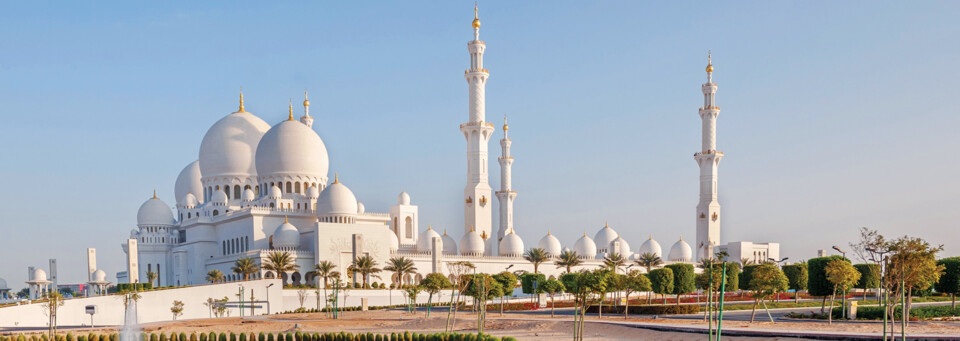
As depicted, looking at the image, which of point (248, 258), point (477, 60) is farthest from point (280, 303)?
point (477, 60)

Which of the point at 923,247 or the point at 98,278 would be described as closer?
the point at 923,247

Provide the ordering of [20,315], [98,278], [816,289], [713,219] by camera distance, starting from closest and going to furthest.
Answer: [816,289], [20,315], [98,278], [713,219]

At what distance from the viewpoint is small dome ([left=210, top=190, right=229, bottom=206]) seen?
77.8 m

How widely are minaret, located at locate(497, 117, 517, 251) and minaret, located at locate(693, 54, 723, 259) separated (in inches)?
725

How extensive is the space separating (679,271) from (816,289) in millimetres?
11271

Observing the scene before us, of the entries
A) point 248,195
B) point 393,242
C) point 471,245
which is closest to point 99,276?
point 248,195

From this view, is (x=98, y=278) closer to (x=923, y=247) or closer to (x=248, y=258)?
(x=248, y=258)

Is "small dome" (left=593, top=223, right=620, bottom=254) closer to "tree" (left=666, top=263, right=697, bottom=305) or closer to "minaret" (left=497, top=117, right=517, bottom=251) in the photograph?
"minaret" (left=497, top=117, right=517, bottom=251)

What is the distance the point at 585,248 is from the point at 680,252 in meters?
10.7

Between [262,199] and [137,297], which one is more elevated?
[262,199]

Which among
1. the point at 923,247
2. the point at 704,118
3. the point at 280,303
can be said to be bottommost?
the point at 280,303

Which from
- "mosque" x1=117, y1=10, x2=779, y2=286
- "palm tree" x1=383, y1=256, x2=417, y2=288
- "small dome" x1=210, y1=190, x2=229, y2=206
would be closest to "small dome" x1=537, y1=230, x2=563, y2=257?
"mosque" x1=117, y1=10, x2=779, y2=286

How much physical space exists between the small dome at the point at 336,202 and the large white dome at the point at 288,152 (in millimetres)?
4350

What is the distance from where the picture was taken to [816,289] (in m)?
42.0
